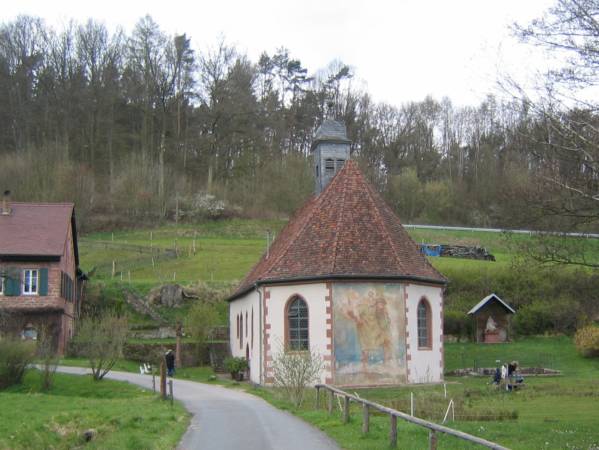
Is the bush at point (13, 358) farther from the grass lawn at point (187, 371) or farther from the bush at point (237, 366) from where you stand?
the bush at point (237, 366)

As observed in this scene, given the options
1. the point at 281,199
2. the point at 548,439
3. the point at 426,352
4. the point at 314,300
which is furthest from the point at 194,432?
the point at 281,199

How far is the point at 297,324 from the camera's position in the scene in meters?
25.6

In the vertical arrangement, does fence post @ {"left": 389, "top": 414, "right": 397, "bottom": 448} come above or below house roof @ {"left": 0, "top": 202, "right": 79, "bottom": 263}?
below

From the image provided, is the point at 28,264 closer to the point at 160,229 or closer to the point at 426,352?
the point at 426,352

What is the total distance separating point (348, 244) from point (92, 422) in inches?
476

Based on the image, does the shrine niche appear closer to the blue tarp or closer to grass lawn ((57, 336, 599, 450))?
grass lawn ((57, 336, 599, 450))

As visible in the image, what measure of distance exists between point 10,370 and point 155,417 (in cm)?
1108

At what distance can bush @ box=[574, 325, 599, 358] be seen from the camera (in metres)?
32.3

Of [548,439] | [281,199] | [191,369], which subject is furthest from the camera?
[281,199]

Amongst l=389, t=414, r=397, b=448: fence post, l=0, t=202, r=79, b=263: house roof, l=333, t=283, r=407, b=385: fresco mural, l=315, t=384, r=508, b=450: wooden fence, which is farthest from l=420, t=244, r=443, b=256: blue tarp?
l=389, t=414, r=397, b=448: fence post

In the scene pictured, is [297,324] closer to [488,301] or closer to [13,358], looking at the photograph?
[13,358]

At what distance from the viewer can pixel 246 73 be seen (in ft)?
210

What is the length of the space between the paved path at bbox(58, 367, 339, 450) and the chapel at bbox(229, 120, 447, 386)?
12.0 ft

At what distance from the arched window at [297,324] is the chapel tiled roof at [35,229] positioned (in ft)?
42.2
